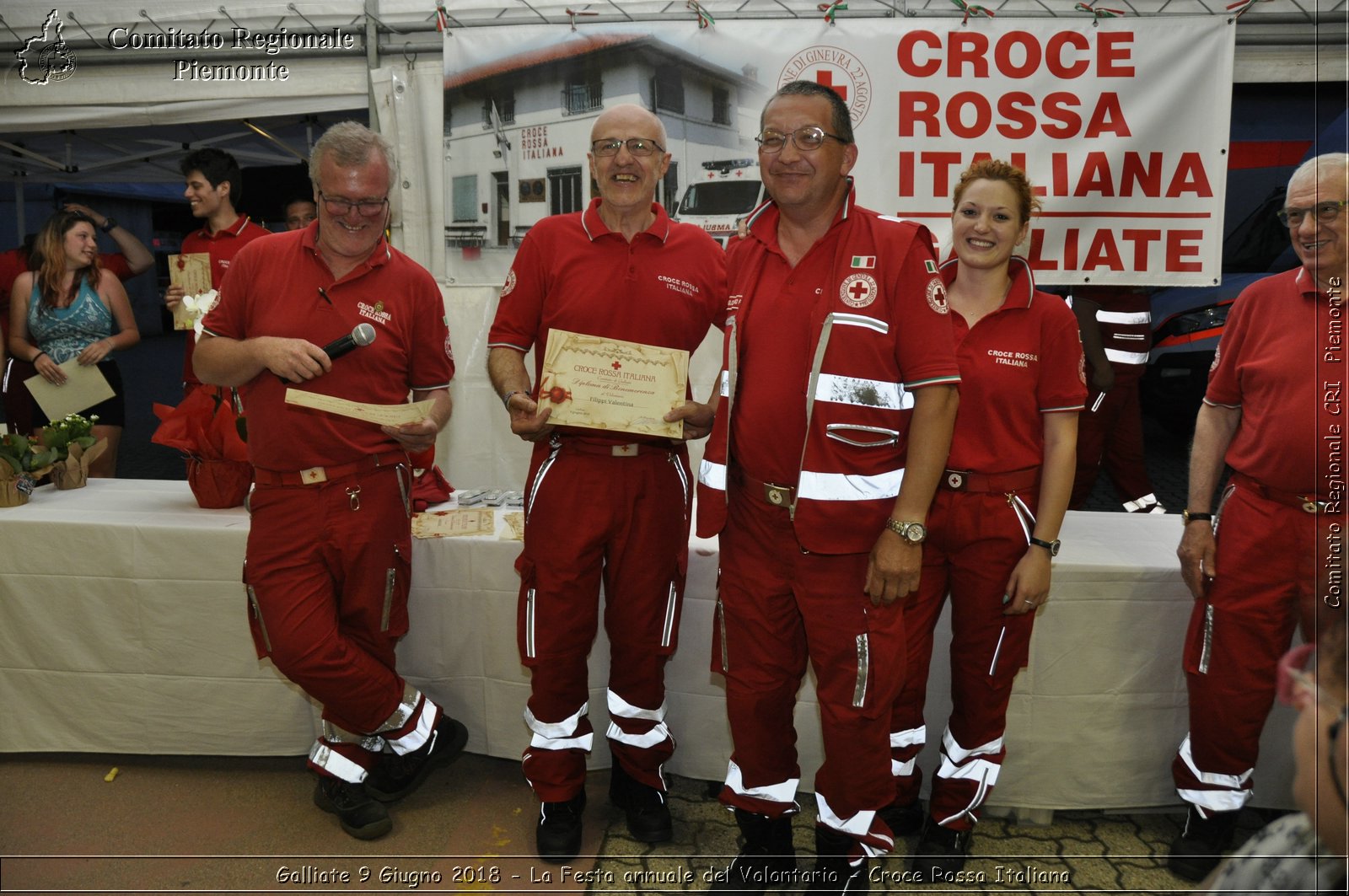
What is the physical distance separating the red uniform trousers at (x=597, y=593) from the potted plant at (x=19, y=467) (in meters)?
2.12

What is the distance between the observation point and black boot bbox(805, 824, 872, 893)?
8.63ft

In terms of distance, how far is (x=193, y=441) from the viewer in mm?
3619

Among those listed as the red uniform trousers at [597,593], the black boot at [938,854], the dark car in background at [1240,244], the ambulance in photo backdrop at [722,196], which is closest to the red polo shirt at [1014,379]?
the red uniform trousers at [597,593]

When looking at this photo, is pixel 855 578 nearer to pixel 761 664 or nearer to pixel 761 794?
pixel 761 664

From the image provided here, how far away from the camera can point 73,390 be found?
4617mm

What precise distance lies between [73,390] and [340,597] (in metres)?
2.53

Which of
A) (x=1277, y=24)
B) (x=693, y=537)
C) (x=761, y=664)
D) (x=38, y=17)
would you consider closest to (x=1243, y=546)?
(x=761, y=664)

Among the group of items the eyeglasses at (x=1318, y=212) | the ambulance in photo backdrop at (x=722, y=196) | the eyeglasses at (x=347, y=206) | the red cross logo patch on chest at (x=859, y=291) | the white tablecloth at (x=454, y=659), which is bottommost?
the white tablecloth at (x=454, y=659)

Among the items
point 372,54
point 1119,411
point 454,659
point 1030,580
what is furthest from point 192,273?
point 1119,411

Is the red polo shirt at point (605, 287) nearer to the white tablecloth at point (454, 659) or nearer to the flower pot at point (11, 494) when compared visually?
the white tablecloth at point (454, 659)

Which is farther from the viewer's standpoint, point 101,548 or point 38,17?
point 38,17

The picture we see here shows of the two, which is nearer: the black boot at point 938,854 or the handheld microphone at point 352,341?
the handheld microphone at point 352,341

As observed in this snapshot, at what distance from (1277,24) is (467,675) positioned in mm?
4659

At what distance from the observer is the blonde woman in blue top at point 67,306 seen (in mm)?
5004
